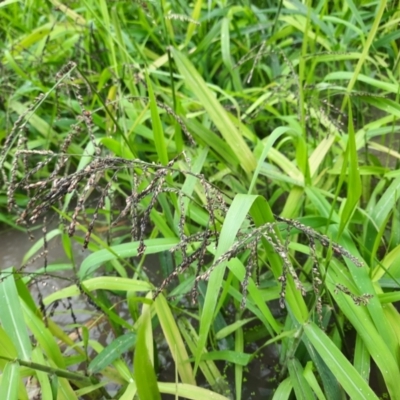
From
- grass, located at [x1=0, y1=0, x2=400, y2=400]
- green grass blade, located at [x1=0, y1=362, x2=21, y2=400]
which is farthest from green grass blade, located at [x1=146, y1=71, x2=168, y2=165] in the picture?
green grass blade, located at [x1=0, y1=362, x2=21, y2=400]

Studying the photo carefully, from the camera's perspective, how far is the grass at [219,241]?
716 millimetres

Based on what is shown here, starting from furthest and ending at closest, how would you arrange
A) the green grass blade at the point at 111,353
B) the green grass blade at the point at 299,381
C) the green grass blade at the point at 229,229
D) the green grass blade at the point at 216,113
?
the green grass blade at the point at 216,113 → the green grass blade at the point at 111,353 → the green grass blade at the point at 299,381 → the green grass blade at the point at 229,229

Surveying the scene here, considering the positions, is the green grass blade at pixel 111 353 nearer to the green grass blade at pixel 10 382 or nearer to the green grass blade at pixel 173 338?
the green grass blade at pixel 173 338

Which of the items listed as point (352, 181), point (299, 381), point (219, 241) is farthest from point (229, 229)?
point (299, 381)

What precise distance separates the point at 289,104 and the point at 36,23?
1.24 m

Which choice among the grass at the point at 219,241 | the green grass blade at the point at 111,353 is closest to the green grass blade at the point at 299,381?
the grass at the point at 219,241

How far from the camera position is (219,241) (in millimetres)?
688

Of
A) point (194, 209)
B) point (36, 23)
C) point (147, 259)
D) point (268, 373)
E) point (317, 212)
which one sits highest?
point (36, 23)

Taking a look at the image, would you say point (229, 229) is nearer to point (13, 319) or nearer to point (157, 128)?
point (157, 128)

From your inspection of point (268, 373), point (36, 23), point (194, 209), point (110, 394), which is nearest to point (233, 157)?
point (194, 209)

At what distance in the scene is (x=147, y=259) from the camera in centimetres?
139

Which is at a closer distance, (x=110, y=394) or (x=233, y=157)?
(x=110, y=394)

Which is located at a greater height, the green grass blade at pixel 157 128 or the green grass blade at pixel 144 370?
the green grass blade at pixel 157 128

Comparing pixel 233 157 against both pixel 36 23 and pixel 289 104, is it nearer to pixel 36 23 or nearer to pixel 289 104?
pixel 289 104
